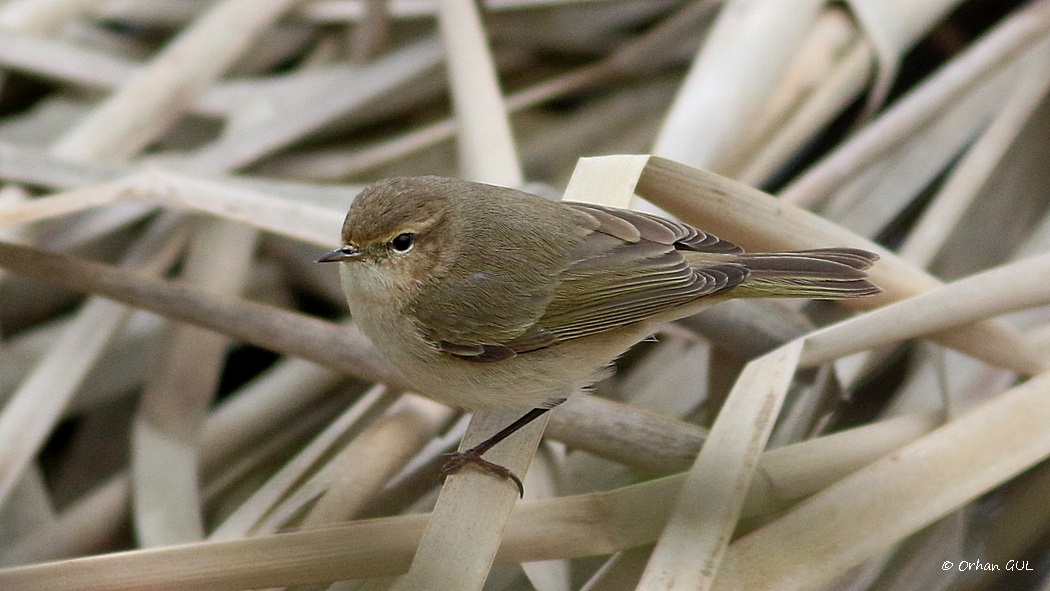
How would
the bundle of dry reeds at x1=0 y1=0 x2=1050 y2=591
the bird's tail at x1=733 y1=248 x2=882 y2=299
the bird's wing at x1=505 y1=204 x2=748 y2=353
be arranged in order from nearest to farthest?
the bundle of dry reeds at x1=0 y1=0 x2=1050 y2=591 → the bird's tail at x1=733 y1=248 x2=882 y2=299 → the bird's wing at x1=505 y1=204 x2=748 y2=353

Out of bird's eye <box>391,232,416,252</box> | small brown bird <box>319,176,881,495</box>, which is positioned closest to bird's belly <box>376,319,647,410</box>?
small brown bird <box>319,176,881,495</box>

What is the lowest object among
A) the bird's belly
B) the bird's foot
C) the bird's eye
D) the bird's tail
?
the bird's foot

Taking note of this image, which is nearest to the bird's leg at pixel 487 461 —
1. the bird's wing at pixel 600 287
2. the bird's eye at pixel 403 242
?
the bird's wing at pixel 600 287

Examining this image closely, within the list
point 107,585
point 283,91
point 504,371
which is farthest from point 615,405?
point 283,91

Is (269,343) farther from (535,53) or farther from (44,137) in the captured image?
(535,53)

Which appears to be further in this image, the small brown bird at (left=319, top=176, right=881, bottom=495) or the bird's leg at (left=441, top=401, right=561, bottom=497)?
the small brown bird at (left=319, top=176, right=881, bottom=495)

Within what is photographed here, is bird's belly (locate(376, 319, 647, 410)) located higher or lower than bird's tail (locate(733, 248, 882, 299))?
lower

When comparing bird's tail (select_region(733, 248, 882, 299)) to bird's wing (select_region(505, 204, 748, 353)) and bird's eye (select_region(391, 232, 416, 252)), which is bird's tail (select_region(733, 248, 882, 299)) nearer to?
bird's wing (select_region(505, 204, 748, 353))

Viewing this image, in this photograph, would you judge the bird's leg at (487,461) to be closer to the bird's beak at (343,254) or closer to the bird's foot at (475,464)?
the bird's foot at (475,464)

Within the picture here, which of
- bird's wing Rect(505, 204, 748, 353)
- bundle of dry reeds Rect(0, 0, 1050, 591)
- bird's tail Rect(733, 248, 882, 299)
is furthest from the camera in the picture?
bird's wing Rect(505, 204, 748, 353)
